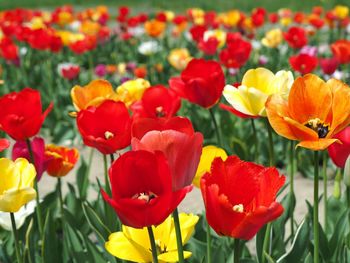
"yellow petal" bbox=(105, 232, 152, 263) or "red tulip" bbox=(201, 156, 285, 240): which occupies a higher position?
"red tulip" bbox=(201, 156, 285, 240)

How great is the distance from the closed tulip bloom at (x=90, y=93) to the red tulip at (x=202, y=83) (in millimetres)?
221

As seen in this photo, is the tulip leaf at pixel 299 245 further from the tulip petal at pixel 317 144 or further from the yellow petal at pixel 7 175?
the yellow petal at pixel 7 175

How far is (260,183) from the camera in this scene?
1.22 m

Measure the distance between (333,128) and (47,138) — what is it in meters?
3.69

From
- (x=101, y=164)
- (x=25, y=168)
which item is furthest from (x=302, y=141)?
(x=101, y=164)

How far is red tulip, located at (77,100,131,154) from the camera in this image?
5.51 ft

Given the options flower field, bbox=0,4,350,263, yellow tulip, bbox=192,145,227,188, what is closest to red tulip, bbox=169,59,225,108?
flower field, bbox=0,4,350,263

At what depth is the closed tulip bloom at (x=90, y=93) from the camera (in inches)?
81.9

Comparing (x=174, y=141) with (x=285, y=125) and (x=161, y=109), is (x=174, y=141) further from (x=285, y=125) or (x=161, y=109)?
(x=161, y=109)

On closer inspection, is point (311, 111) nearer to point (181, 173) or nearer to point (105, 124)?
point (181, 173)

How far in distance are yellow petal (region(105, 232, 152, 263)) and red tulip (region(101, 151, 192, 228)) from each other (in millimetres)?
289

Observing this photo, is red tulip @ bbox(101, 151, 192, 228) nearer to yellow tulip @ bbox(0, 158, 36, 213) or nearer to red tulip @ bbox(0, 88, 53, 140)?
yellow tulip @ bbox(0, 158, 36, 213)

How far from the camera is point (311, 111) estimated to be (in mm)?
1387

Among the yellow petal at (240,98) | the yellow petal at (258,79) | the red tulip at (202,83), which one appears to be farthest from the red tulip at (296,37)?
the yellow petal at (240,98)
